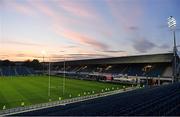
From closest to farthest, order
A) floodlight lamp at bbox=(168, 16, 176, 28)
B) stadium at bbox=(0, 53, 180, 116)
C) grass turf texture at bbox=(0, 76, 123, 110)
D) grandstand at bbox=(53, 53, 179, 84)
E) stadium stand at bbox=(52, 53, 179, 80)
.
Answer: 1. grass turf texture at bbox=(0, 76, 123, 110)
2. stadium at bbox=(0, 53, 180, 116)
3. floodlight lamp at bbox=(168, 16, 176, 28)
4. grandstand at bbox=(53, 53, 179, 84)
5. stadium stand at bbox=(52, 53, 179, 80)

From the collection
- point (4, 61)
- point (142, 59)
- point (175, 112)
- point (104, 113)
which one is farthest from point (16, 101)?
point (4, 61)

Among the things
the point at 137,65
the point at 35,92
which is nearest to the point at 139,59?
the point at 137,65

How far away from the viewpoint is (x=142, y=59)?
266ft

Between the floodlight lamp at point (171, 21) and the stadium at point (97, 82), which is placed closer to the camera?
the stadium at point (97, 82)

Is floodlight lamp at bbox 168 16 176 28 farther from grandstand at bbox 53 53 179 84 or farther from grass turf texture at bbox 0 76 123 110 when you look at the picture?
grandstand at bbox 53 53 179 84

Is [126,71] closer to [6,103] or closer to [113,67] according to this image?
[113,67]

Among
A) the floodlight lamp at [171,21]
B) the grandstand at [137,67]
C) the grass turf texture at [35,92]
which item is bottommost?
the grass turf texture at [35,92]

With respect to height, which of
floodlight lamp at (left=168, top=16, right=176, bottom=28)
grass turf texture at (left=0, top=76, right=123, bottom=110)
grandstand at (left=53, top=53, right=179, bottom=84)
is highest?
floodlight lamp at (left=168, top=16, right=176, bottom=28)

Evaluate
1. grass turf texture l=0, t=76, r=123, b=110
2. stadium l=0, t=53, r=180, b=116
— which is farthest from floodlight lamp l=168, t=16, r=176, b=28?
grass turf texture l=0, t=76, r=123, b=110

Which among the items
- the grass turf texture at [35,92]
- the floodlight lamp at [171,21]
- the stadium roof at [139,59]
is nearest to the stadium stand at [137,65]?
the stadium roof at [139,59]

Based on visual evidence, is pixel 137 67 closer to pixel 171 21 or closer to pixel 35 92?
pixel 171 21

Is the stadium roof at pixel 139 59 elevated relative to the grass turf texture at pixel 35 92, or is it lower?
elevated

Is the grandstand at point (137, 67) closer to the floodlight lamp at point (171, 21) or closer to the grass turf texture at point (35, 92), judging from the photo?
the grass turf texture at point (35, 92)

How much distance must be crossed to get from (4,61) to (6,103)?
15683 cm
